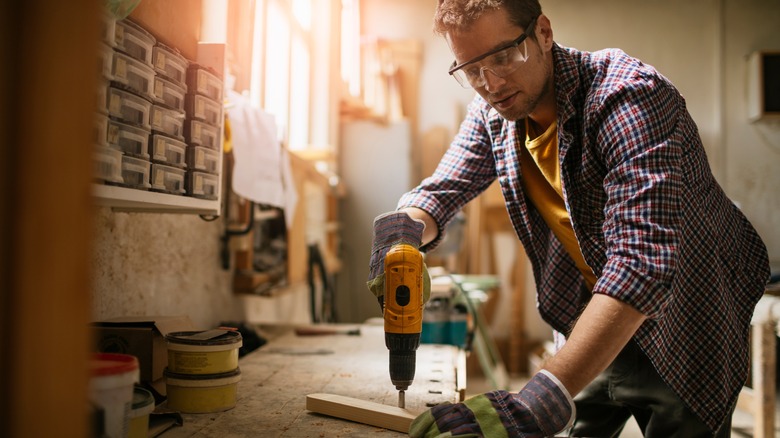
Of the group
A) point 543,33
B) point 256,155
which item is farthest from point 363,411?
point 256,155

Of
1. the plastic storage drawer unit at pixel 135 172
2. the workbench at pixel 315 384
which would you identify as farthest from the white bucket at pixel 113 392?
the plastic storage drawer unit at pixel 135 172

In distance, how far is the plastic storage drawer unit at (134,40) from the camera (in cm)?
105

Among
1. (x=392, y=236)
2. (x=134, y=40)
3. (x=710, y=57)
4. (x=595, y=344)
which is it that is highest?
(x=710, y=57)

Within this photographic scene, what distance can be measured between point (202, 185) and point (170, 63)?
0.97 ft

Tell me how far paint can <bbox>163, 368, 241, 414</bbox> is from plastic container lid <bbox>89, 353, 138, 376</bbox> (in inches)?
10.7

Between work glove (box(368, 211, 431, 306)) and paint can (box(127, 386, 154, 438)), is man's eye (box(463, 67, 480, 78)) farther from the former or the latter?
paint can (box(127, 386, 154, 438))

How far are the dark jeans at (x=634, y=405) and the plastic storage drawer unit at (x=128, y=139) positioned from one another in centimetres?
120

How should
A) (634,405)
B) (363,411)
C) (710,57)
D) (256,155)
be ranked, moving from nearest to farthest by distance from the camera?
(363,411) < (634,405) < (256,155) < (710,57)

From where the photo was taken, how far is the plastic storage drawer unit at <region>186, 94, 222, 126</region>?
135cm

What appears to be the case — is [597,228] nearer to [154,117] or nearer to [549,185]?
[549,185]

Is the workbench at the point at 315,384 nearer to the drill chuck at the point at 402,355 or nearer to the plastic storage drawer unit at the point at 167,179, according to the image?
the drill chuck at the point at 402,355

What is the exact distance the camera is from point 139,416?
917mm

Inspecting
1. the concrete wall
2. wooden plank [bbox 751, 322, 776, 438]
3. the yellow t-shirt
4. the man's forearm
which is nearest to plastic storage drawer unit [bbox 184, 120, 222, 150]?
the yellow t-shirt

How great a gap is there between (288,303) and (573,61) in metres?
2.49
